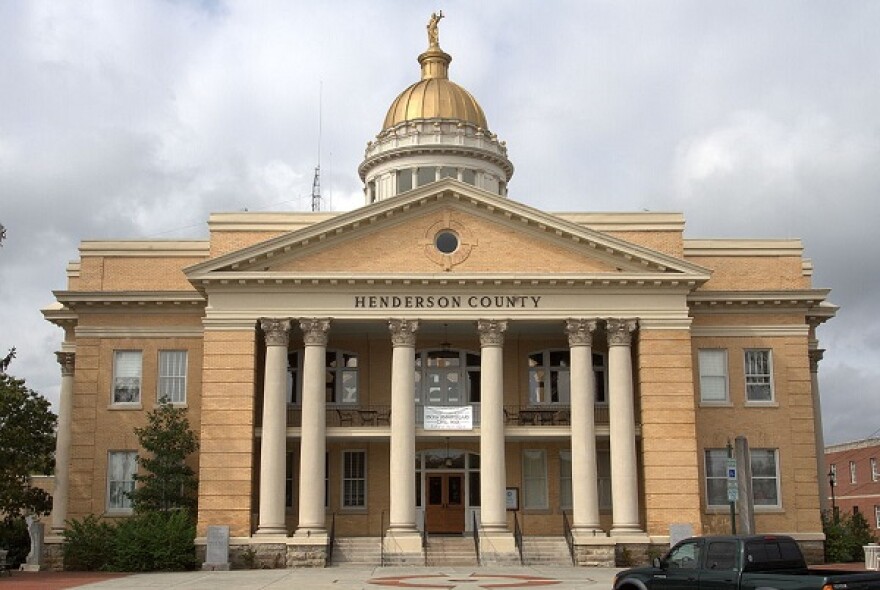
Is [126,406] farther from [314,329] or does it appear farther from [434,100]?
[434,100]

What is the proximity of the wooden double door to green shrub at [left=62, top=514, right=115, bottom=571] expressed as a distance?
10.7 m

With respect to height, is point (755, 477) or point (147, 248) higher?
point (147, 248)

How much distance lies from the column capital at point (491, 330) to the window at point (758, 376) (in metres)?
9.20

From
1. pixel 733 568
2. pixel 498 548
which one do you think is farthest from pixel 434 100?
pixel 733 568

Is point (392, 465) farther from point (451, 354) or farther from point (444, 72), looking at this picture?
point (444, 72)

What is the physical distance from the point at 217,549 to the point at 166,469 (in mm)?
3558

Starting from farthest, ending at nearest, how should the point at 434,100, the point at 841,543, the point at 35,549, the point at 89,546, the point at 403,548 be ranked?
the point at 434,100
the point at 841,543
the point at 35,549
the point at 89,546
the point at 403,548

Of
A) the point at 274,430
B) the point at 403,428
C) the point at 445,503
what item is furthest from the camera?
the point at 445,503

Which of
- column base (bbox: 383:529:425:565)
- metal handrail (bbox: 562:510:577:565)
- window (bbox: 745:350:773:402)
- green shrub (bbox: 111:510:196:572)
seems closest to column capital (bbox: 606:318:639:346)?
window (bbox: 745:350:773:402)

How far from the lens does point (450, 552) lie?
35688 millimetres

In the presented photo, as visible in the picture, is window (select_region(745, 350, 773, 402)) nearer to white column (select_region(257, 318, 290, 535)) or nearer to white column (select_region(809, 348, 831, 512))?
white column (select_region(809, 348, 831, 512))

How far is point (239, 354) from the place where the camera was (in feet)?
119

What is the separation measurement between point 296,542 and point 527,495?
29.0 feet

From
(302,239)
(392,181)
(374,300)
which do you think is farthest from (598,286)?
(392,181)
